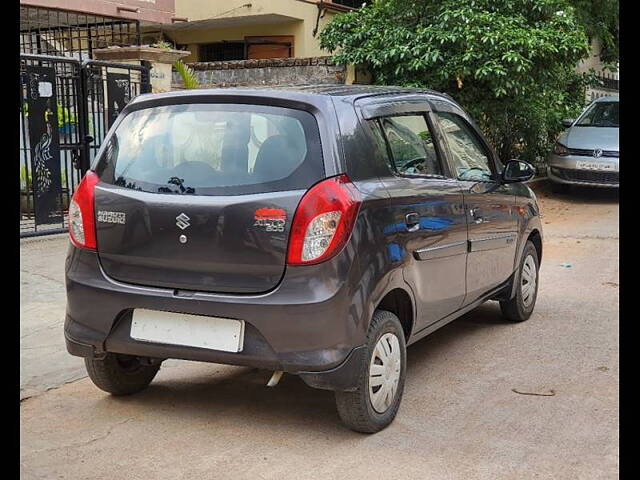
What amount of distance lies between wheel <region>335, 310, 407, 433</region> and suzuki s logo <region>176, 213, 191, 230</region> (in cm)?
104


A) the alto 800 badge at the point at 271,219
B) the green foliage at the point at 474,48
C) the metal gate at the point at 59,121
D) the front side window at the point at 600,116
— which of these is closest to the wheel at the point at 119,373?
the alto 800 badge at the point at 271,219

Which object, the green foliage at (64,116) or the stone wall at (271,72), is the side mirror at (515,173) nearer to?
the green foliage at (64,116)

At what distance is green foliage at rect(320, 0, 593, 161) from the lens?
1254 centimetres

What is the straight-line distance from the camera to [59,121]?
31.0 feet

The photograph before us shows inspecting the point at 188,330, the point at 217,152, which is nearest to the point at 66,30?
the point at 217,152

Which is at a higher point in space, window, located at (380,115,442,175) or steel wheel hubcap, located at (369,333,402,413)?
window, located at (380,115,442,175)

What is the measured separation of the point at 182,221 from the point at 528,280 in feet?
11.6

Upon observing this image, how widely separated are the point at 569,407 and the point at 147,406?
2.38 metres

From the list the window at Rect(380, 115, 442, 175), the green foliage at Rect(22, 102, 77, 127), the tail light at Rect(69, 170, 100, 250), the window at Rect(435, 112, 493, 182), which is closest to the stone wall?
the green foliage at Rect(22, 102, 77, 127)

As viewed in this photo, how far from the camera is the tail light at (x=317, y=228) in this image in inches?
153

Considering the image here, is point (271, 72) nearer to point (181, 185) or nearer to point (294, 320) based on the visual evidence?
point (181, 185)

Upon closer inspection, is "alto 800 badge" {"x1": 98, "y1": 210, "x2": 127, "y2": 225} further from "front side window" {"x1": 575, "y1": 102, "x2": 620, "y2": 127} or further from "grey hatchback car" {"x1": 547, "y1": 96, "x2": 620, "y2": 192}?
"front side window" {"x1": 575, "y1": 102, "x2": 620, "y2": 127}

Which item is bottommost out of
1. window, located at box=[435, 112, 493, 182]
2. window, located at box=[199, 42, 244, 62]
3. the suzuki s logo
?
the suzuki s logo

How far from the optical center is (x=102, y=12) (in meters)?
13.3
